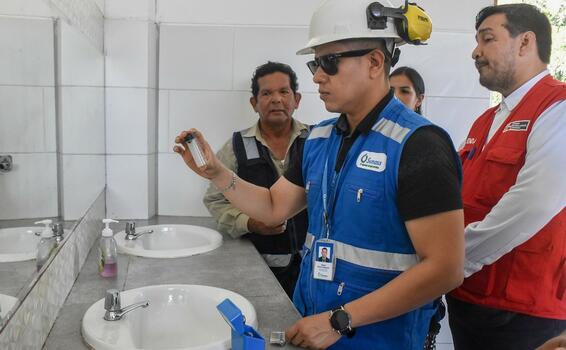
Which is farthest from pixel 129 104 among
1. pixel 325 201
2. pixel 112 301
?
pixel 325 201

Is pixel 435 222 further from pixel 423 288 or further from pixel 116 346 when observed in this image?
pixel 116 346

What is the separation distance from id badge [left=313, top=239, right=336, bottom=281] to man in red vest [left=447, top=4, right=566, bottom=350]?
0.52 metres

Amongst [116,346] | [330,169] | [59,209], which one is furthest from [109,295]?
[330,169]

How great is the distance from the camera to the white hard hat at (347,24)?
1.14m

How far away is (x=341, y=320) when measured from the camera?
1.04 metres

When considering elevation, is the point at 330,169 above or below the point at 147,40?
below

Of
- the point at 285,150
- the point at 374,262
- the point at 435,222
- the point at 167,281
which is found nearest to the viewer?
the point at 435,222

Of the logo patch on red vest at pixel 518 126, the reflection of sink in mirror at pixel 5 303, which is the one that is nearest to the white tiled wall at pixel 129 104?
the reflection of sink in mirror at pixel 5 303

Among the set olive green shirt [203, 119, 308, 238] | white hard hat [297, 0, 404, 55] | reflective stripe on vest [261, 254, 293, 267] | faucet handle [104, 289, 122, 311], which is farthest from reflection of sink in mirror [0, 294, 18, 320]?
reflective stripe on vest [261, 254, 293, 267]

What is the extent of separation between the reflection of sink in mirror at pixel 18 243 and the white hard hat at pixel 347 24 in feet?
2.67

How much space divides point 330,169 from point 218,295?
49 centimetres

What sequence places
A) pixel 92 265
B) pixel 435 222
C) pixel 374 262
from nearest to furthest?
pixel 435 222
pixel 374 262
pixel 92 265

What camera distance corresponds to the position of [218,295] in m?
1.33

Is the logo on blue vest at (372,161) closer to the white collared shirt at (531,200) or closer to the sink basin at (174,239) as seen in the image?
the white collared shirt at (531,200)
